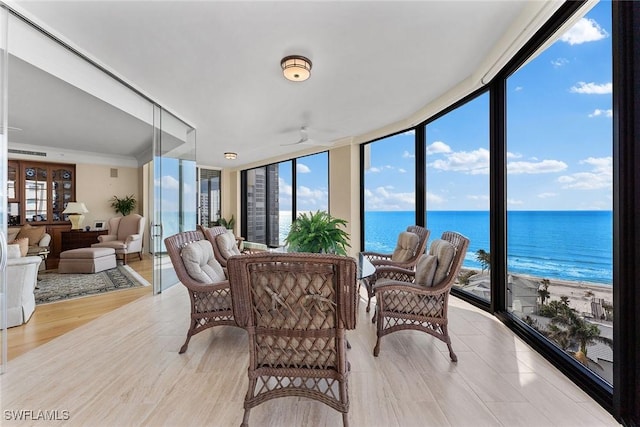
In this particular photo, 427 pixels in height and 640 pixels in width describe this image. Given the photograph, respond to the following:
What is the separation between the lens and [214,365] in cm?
202

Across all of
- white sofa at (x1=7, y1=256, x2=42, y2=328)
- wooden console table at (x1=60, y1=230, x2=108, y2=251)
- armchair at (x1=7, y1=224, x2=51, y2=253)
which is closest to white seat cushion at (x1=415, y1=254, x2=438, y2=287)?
white sofa at (x1=7, y1=256, x2=42, y2=328)

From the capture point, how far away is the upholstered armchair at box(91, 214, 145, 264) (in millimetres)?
5789

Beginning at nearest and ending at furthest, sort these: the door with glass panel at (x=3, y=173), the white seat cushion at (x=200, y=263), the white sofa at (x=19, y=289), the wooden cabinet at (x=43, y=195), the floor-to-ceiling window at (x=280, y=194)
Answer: the door with glass panel at (x=3, y=173), the white seat cushion at (x=200, y=263), the white sofa at (x=19, y=289), the wooden cabinet at (x=43, y=195), the floor-to-ceiling window at (x=280, y=194)

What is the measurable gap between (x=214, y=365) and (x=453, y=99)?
3.70 m

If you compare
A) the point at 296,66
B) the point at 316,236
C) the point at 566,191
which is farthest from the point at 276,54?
the point at 566,191

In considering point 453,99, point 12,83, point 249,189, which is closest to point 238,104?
point 12,83

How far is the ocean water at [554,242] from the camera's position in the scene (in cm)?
186

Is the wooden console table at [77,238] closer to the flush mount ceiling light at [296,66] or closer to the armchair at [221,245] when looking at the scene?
the armchair at [221,245]

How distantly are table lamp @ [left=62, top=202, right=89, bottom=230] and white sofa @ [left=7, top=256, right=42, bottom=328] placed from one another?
4032 mm

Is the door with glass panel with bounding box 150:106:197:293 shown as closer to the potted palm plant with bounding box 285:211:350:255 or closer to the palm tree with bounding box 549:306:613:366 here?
the potted palm plant with bounding box 285:211:350:255

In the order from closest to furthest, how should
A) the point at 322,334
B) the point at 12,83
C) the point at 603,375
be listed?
the point at 322,334 → the point at 603,375 → the point at 12,83

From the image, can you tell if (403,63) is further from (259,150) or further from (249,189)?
(249,189)

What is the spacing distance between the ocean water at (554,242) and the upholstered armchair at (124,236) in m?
6.51

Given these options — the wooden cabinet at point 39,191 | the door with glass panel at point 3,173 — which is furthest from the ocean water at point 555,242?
the wooden cabinet at point 39,191
